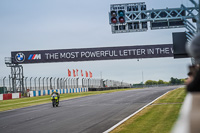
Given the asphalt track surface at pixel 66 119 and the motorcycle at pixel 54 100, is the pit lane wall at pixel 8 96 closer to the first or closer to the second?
the motorcycle at pixel 54 100

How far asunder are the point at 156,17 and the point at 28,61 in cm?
2539

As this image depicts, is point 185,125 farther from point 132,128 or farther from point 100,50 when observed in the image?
point 100,50

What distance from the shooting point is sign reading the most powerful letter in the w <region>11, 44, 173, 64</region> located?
41375 mm

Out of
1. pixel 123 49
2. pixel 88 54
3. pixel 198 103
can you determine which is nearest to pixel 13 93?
pixel 88 54

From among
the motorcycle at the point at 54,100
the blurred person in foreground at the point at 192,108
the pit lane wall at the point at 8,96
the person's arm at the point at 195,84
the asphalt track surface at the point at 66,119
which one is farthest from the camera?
the pit lane wall at the point at 8,96

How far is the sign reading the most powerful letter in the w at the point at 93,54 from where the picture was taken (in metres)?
41.4

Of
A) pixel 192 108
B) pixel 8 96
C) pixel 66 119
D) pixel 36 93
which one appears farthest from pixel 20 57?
pixel 192 108

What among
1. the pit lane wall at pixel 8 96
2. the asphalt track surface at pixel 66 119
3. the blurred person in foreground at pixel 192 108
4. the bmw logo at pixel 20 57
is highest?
the bmw logo at pixel 20 57

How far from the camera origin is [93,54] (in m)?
41.9

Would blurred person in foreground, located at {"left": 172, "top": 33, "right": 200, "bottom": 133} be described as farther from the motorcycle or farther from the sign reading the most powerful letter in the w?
the sign reading the most powerful letter in the w

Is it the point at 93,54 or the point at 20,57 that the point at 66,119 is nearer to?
the point at 93,54

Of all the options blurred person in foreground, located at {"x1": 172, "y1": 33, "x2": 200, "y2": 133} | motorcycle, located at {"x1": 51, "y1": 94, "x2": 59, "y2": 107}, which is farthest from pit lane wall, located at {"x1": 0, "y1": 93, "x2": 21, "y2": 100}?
blurred person in foreground, located at {"x1": 172, "y1": 33, "x2": 200, "y2": 133}

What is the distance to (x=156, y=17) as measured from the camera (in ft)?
74.3

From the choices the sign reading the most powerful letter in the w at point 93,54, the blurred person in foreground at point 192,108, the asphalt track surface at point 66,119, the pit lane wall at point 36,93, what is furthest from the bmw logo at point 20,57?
the blurred person in foreground at point 192,108
